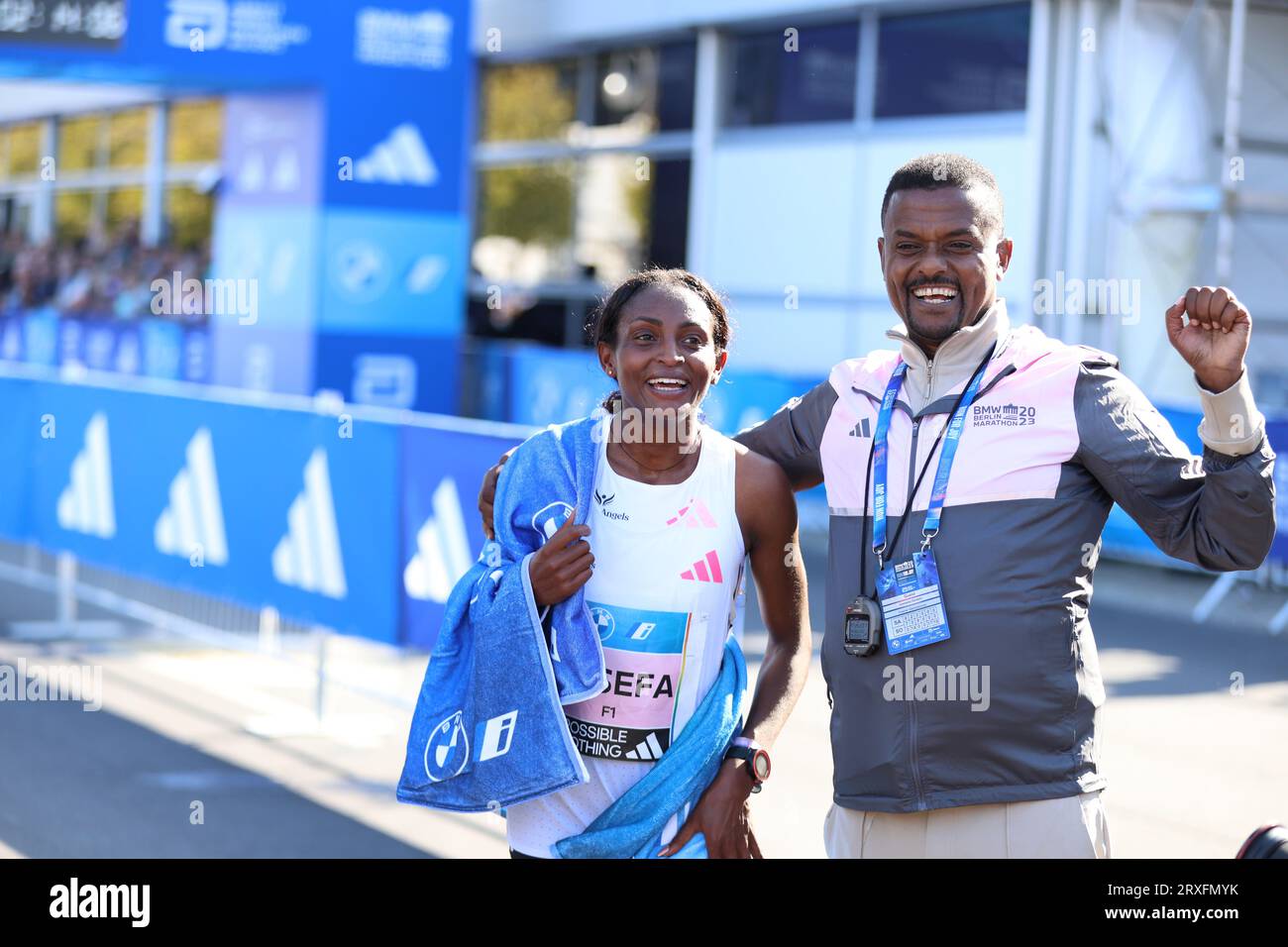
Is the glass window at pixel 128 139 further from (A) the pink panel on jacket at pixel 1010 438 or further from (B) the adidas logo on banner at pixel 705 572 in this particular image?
(A) the pink panel on jacket at pixel 1010 438

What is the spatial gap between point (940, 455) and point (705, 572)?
1.64 feet

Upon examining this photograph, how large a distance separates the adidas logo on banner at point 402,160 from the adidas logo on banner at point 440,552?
35.6 ft

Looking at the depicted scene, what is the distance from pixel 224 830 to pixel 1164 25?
42.1 ft

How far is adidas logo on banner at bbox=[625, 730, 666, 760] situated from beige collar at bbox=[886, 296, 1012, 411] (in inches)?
31.3

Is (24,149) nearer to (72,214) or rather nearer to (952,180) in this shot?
(72,214)

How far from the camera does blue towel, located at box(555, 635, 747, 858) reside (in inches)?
122

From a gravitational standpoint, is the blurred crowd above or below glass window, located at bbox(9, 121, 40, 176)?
below

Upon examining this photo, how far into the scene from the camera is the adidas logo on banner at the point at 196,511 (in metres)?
8.74

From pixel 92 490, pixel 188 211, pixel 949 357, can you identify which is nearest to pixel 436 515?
pixel 92 490

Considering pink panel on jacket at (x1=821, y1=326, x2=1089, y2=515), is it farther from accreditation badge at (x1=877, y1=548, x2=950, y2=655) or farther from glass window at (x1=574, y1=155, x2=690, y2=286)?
glass window at (x1=574, y1=155, x2=690, y2=286)

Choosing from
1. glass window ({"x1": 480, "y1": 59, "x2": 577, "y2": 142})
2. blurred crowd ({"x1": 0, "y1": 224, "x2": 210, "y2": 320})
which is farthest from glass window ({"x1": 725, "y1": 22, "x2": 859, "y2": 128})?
blurred crowd ({"x1": 0, "y1": 224, "x2": 210, "y2": 320})

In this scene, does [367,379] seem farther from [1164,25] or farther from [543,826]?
[543,826]
